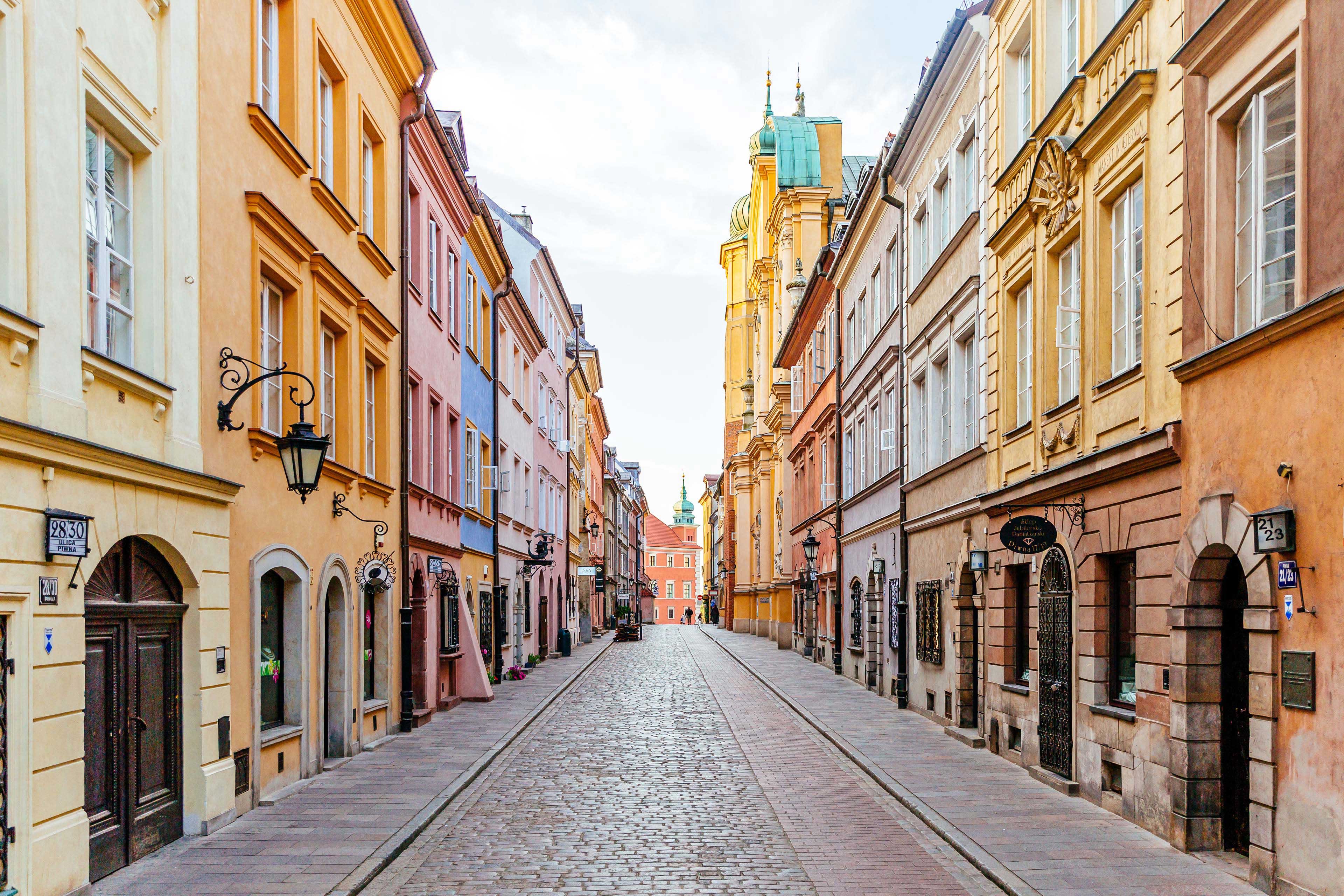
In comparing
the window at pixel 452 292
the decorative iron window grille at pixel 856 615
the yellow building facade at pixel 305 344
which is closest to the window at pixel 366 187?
the yellow building facade at pixel 305 344

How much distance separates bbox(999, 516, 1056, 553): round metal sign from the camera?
1324 cm

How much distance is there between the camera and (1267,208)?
914 cm

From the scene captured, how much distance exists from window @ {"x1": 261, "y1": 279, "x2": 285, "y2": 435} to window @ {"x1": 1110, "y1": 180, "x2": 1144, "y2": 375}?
28.3 ft

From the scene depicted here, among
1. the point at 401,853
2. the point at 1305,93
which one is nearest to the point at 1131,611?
the point at 1305,93

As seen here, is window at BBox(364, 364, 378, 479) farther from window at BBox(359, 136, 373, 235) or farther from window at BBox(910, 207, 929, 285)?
window at BBox(910, 207, 929, 285)

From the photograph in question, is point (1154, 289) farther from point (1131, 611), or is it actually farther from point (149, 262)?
point (149, 262)

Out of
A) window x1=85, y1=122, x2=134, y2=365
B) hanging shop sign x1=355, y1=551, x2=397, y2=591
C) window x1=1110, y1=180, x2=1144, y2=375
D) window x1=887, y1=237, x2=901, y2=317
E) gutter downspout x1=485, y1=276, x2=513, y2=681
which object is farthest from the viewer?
gutter downspout x1=485, y1=276, x2=513, y2=681

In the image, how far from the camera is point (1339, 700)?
782cm

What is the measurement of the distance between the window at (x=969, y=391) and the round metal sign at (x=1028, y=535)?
13.8 feet

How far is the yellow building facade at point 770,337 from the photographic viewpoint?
51188 mm

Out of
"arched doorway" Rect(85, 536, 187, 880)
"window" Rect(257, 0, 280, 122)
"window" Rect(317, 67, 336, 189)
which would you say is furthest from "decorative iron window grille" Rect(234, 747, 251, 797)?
"window" Rect(317, 67, 336, 189)

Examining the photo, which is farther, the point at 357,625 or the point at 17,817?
the point at 357,625

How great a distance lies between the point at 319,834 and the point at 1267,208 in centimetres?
924

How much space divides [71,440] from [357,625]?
836 centimetres
